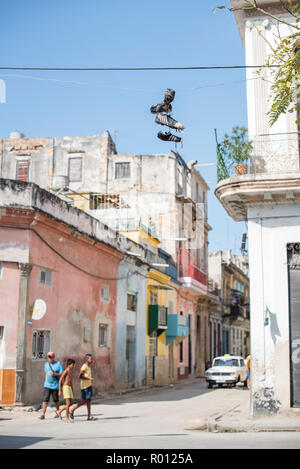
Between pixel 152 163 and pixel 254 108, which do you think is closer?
pixel 254 108

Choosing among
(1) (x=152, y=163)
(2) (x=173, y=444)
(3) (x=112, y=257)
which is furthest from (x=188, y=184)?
(2) (x=173, y=444)

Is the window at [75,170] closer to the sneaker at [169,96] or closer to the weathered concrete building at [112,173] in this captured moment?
the weathered concrete building at [112,173]

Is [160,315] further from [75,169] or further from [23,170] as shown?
[23,170]

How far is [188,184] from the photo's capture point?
119 feet

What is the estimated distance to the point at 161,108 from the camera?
37.7 feet

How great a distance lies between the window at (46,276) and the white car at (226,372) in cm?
1135

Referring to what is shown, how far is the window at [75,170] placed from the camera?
32.9m

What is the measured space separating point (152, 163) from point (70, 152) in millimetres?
4692

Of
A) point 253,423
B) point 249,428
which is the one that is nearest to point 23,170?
point 253,423

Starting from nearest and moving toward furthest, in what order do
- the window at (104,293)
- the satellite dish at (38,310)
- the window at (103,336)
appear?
1. the satellite dish at (38,310)
2. the window at (103,336)
3. the window at (104,293)

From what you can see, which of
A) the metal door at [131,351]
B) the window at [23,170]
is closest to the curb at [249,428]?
the metal door at [131,351]
